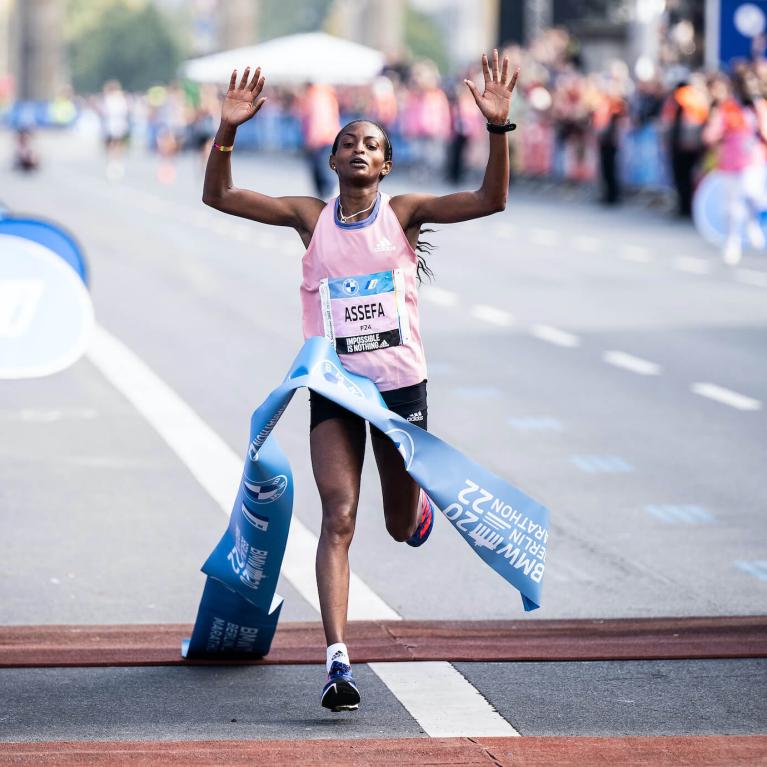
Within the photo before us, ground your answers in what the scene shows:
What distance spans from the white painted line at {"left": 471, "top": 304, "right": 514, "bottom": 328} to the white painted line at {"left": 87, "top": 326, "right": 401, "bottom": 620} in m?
3.52

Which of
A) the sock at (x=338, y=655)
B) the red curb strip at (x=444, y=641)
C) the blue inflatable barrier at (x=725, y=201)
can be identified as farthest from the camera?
the blue inflatable barrier at (x=725, y=201)

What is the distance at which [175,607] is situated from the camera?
7523 mm

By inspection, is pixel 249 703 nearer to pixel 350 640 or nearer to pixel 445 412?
pixel 350 640

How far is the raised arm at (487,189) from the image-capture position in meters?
6.12

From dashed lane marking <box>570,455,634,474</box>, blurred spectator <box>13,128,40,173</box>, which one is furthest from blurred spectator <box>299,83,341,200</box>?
dashed lane marking <box>570,455,634,474</box>

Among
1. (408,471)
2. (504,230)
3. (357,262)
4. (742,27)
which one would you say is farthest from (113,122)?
(408,471)

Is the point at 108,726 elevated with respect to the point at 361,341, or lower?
lower

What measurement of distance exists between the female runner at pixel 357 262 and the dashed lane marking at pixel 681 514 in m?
3.26

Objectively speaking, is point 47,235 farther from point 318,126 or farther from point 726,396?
point 318,126

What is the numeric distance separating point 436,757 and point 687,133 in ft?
78.8

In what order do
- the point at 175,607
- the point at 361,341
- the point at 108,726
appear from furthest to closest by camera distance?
the point at 175,607 → the point at 361,341 → the point at 108,726

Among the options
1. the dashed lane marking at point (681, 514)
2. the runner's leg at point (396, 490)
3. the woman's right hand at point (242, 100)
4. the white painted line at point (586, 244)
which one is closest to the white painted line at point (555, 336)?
the dashed lane marking at point (681, 514)

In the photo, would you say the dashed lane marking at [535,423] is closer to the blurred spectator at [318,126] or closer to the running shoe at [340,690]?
the running shoe at [340,690]

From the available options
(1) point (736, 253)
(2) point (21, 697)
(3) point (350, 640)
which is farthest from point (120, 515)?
(1) point (736, 253)
